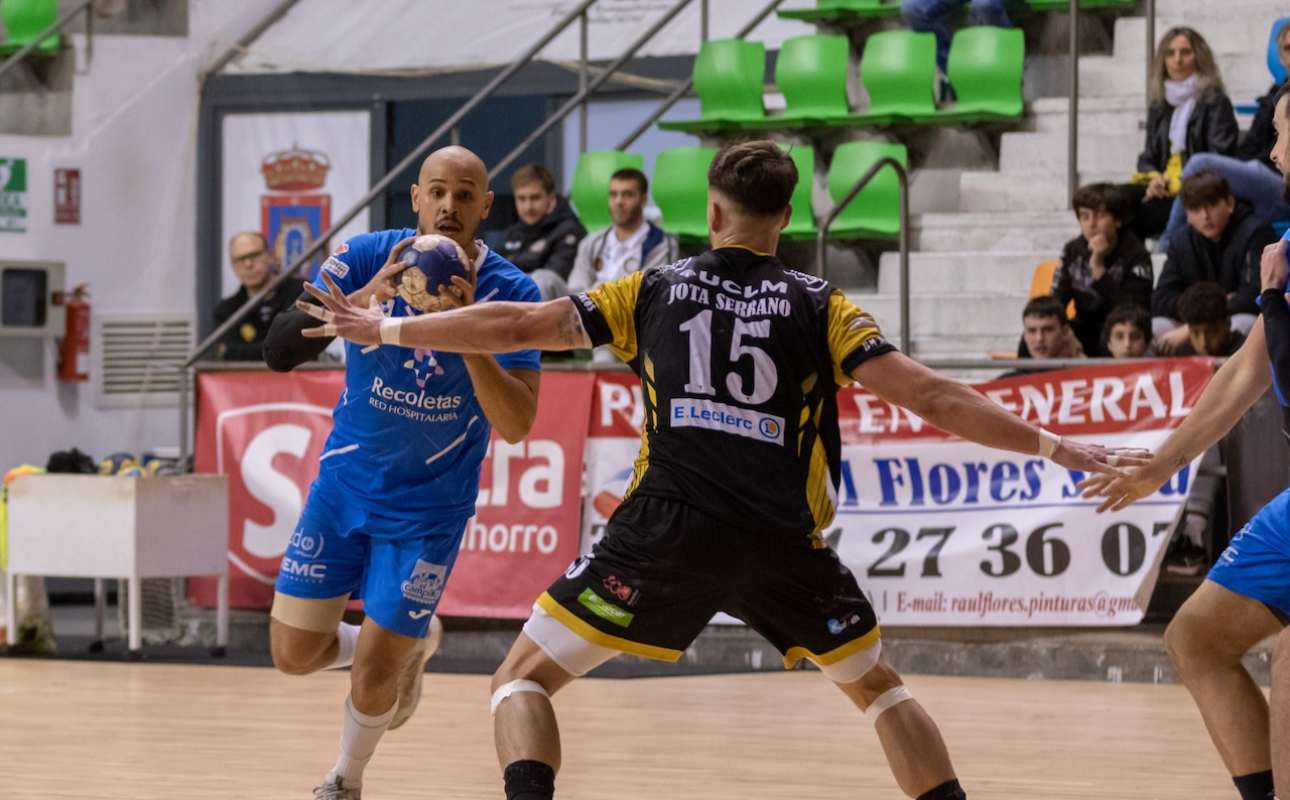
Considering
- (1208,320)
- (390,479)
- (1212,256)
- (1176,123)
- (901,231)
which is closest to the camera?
(390,479)

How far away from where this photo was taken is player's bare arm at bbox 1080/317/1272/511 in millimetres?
5137

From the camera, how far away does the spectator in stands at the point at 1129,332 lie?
399 inches

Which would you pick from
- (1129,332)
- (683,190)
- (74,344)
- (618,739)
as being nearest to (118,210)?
(74,344)

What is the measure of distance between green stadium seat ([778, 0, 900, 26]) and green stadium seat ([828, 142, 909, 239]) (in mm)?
1384

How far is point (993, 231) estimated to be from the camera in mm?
12578

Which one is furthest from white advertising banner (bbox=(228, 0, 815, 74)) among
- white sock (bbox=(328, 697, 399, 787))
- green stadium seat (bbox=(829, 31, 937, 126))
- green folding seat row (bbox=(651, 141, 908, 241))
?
white sock (bbox=(328, 697, 399, 787))

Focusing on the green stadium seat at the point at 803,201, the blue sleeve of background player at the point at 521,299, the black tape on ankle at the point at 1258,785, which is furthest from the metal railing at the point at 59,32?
the black tape on ankle at the point at 1258,785

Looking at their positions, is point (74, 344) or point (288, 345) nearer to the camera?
point (288, 345)

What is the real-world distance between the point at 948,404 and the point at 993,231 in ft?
26.5

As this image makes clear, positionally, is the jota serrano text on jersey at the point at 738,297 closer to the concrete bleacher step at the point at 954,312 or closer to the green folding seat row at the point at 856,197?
the concrete bleacher step at the point at 954,312

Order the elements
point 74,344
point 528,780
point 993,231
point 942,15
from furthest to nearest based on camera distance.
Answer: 1. point 74,344
2. point 942,15
3. point 993,231
4. point 528,780

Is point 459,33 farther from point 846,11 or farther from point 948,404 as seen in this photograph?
point 948,404

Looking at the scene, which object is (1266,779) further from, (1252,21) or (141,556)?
(1252,21)

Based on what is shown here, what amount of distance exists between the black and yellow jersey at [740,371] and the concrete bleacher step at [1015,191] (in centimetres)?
816
